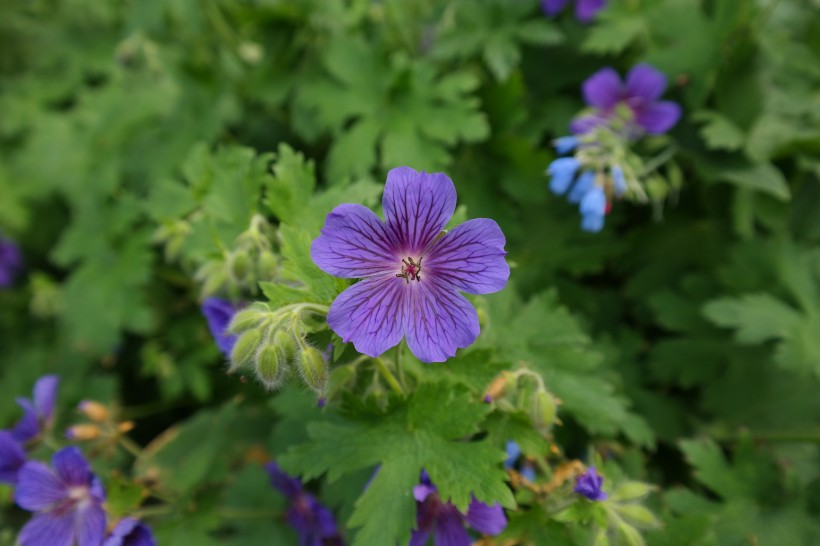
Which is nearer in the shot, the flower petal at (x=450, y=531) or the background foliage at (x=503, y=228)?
the flower petal at (x=450, y=531)


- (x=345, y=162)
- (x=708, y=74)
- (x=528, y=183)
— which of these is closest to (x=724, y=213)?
(x=708, y=74)

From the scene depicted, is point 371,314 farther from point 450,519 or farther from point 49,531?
point 49,531

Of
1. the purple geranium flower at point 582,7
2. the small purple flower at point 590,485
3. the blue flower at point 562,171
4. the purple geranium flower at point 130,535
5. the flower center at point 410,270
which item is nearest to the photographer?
the flower center at point 410,270

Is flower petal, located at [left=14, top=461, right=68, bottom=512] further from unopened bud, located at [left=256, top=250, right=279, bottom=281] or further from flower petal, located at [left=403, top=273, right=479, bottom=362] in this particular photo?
flower petal, located at [left=403, top=273, right=479, bottom=362]

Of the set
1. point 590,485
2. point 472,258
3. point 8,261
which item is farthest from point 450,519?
point 8,261

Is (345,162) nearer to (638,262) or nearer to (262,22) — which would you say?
(262,22)

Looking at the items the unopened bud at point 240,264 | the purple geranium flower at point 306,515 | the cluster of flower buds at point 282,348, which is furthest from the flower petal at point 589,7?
the purple geranium flower at point 306,515

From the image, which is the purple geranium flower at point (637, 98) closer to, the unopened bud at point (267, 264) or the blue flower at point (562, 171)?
the blue flower at point (562, 171)
